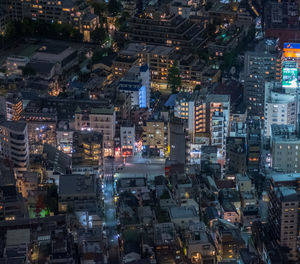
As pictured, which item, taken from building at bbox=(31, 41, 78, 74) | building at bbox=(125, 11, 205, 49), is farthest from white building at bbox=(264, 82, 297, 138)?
building at bbox=(31, 41, 78, 74)

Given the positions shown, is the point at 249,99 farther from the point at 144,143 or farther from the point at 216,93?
the point at 144,143

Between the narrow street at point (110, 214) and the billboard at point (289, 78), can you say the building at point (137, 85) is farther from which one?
the billboard at point (289, 78)

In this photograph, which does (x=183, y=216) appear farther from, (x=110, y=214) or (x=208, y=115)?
(x=208, y=115)

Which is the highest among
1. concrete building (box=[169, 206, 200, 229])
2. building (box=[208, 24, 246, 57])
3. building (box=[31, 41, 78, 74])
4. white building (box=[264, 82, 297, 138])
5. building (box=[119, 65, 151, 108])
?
building (box=[208, 24, 246, 57])

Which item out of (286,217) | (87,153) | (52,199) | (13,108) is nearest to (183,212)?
(286,217)

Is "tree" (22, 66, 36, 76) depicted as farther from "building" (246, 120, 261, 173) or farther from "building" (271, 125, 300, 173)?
"building" (271, 125, 300, 173)
